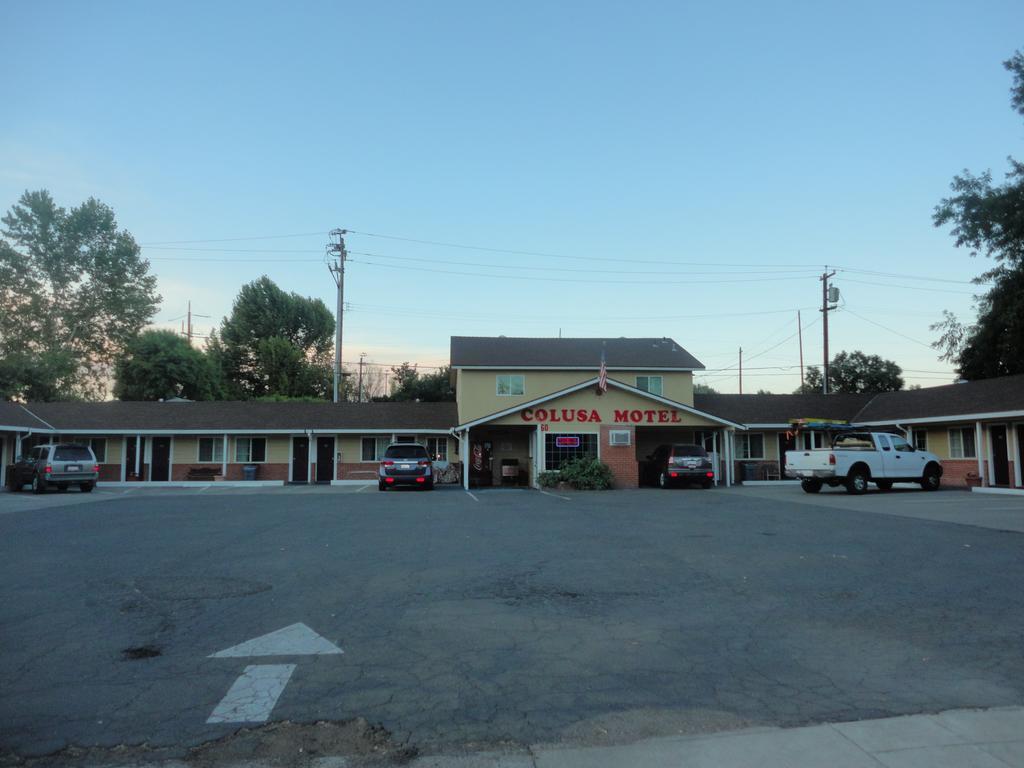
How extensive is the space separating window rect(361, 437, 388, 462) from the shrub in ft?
35.1

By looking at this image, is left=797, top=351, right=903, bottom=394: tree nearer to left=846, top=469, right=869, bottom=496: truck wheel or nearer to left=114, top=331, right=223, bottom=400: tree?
left=846, top=469, right=869, bottom=496: truck wheel

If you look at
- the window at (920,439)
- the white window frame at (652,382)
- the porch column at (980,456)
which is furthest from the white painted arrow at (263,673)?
the window at (920,439)

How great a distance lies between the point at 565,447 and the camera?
97.1 feet

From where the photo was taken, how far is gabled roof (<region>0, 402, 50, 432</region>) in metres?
30.8

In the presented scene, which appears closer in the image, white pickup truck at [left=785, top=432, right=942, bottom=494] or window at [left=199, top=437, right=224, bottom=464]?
white pickup truck at [left=785, top=432, right=942, bottom=494]

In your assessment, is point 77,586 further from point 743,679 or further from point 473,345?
point 473,345

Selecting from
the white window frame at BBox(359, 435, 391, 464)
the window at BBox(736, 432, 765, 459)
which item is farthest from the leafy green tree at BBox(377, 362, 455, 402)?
the window at BBox(736, 432, 765, 459)

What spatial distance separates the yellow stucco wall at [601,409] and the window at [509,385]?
4748 millimetres

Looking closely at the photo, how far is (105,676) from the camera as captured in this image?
536 centimetres

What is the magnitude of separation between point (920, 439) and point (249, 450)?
30060 mm

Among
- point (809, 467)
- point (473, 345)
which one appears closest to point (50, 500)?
point (473, 345)

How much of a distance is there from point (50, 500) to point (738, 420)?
26.7 m

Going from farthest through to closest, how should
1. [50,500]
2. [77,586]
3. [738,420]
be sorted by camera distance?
[738,420] < [50,500] < [77,586]

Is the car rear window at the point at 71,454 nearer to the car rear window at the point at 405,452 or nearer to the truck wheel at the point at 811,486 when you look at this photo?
the car rear window at the point at 405,452
